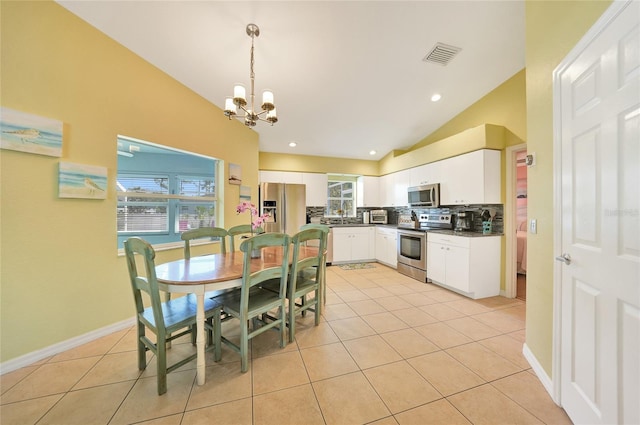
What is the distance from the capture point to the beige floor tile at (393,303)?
2.86 m

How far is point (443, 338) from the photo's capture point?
2.16 meters

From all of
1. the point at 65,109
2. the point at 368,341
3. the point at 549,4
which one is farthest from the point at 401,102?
the point at 65,109

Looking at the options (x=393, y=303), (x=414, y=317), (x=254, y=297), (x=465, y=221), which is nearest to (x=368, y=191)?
(x=465, y=221)

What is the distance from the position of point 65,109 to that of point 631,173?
3755mm

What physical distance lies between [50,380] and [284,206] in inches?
145

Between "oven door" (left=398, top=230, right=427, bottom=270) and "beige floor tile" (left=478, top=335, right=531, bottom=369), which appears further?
"oven door" (left=398, top=230, right=427, bottom=270)

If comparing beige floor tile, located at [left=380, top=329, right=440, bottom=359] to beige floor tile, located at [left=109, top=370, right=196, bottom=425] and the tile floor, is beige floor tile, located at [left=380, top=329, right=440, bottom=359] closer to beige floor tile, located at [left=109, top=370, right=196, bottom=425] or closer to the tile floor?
the tile floor

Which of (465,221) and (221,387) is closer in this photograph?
(221,387)

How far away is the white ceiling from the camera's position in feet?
6.97

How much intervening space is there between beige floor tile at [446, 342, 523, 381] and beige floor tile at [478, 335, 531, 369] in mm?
58

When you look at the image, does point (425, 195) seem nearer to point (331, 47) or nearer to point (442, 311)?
point (442, 311)

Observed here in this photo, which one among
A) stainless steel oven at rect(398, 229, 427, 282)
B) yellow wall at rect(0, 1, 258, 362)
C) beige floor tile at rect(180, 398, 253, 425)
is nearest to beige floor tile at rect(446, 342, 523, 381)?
beige floor tile at rect(180, 398, 253, 425)

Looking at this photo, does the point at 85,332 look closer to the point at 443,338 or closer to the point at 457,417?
the point at 457,417

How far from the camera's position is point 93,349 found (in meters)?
1.99
